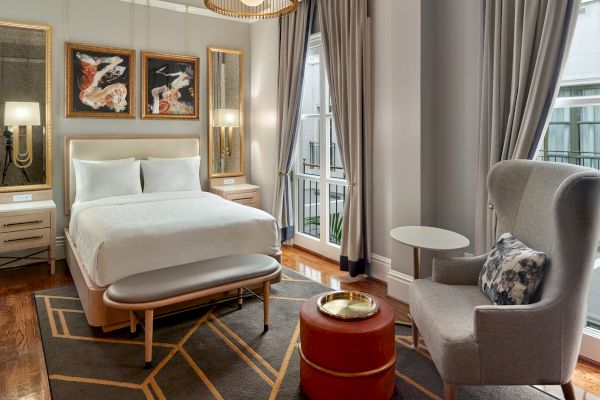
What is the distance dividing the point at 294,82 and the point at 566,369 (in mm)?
3728

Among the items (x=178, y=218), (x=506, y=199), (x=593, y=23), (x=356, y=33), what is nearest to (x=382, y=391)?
(x=506, y=199)

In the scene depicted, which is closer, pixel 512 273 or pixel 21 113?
pixel 512 273

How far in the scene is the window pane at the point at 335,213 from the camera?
464cm

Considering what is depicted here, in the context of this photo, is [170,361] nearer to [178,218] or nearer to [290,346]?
[290,346]

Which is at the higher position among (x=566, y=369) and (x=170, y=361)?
(x=566, y=369)

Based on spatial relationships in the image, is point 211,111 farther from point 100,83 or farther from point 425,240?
point 425,240

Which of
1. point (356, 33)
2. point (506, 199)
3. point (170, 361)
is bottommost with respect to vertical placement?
point (170, 361)

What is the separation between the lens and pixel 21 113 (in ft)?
13.7

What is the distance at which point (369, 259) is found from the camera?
4000 millimetres

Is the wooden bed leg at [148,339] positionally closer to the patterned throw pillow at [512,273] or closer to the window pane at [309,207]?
the patterned throw pillow at [512,273]

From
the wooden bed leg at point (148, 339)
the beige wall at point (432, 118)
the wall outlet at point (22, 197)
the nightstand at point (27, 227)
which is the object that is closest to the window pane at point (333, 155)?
the beige wall at point (432, 118)

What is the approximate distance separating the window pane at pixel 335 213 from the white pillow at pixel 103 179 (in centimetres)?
206

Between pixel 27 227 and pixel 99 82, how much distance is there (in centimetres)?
172

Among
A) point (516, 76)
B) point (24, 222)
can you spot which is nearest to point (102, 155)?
point (24, 222)
